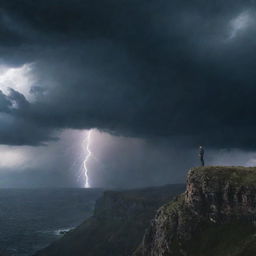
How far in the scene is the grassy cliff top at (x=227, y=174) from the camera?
16766cm

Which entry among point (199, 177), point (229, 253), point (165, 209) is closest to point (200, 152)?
point (199, 177)

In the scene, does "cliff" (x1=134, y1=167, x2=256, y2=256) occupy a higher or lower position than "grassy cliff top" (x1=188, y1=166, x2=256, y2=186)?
lower

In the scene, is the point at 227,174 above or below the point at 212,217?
above

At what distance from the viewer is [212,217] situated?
17088 centimetres

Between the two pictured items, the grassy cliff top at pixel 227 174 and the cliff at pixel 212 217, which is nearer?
the cliff at pixel 212 217

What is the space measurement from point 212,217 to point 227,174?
2031 centimetres

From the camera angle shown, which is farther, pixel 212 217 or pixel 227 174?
pixel 227 174

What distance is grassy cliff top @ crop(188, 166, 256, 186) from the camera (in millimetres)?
167663

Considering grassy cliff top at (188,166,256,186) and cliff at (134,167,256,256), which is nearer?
cliff at (134,167,256,256)

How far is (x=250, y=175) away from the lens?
16950cm

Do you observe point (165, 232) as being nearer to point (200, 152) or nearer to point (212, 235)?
point (212, 235)

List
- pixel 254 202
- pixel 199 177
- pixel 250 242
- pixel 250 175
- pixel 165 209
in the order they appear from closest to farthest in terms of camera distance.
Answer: pixel 250 242 < pixel 254 202 < pixel 250 175 < pixel 199 177 < pixel 165 209

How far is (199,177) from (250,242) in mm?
45136

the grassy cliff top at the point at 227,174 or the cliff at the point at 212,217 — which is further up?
the grassy cliff top at the point at 227,174
